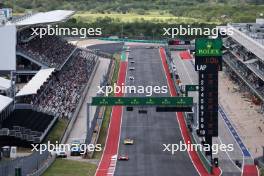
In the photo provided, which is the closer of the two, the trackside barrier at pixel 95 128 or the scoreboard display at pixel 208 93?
the scoreboard display at pixel 208 93

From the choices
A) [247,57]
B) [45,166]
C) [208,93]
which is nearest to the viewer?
[45,166]

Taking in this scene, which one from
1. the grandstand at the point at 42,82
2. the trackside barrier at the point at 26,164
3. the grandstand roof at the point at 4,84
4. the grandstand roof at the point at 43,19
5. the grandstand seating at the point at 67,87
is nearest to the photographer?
the trackside barrier at the point at 26,164

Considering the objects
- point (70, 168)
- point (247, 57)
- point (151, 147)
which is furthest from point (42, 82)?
point (247, 57)

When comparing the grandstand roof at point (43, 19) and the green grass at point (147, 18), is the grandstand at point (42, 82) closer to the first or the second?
the grandstand roof at point (43, 19)

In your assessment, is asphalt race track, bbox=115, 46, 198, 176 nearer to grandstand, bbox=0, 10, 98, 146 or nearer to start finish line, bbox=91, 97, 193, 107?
start finish line, bbox=91, 97, 193, 107

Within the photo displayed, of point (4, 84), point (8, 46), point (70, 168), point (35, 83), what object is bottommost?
point (70, 168)

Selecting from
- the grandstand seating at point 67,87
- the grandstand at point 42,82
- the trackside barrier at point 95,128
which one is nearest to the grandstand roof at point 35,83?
the grandstand at point 42,82

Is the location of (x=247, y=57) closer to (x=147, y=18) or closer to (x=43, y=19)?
(x=43, y=19)

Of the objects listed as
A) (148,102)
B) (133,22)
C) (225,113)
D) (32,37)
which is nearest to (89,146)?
(148,102)
